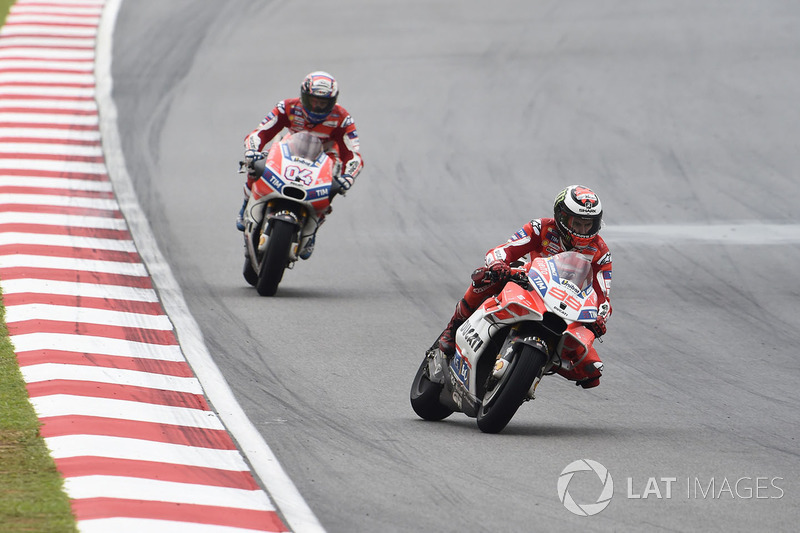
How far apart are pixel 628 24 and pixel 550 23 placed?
153cm

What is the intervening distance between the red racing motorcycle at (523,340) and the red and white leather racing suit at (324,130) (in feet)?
17.1

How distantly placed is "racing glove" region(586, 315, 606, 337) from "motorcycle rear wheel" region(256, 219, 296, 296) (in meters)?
4.88

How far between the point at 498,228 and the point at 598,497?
923 cm

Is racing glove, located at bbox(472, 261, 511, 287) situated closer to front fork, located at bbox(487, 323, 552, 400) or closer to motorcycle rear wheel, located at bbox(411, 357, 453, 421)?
front fork, located at bbox(487, 323, 552, 400)

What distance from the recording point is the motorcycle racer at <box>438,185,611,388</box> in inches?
334

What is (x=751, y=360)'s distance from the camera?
446 inches

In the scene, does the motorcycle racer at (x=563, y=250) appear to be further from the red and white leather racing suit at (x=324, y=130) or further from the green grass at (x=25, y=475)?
the red and white leather racing suit at (x=324, y=130)

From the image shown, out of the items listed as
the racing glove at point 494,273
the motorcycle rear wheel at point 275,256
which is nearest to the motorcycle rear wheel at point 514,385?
the racing glove at point 494,273

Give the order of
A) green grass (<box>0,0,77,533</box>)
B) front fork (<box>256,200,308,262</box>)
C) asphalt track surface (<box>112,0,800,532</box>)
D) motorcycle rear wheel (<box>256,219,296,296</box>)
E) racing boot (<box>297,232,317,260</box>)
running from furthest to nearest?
1. racing boot (<box>297,232,317,260</box>)
2. front fork (<box>256,200,308,262</box>)
3. motorcycle rear wheel (<box>256,219,296,296</box>)
4. asphalt track surface (<box>112,0,800,532</box>)
5. green grass (<box>0,0,77,533</box>)

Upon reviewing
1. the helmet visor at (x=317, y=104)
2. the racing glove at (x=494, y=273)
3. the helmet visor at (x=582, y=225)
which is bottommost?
the helmet visor at (x=317, y=104)

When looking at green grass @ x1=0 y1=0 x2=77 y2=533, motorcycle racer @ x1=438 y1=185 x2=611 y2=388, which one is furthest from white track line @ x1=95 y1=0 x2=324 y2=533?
motorcycle racer @ x1=438 y1=185 x2=611 y2=388

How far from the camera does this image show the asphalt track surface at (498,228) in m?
7.66

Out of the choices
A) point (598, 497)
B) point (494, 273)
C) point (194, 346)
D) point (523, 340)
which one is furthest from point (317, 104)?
point (598, 497)

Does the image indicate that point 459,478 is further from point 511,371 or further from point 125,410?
point 125,410
